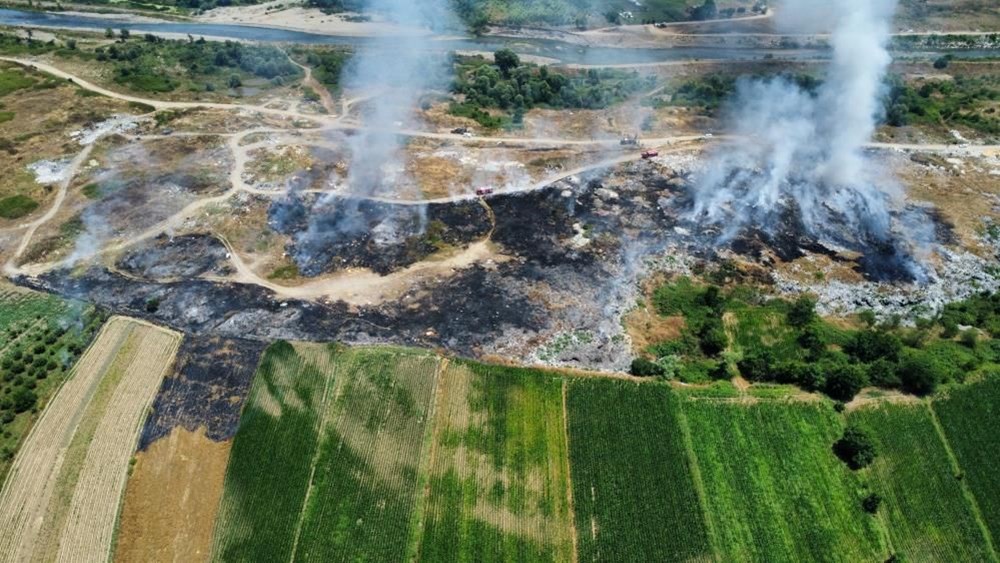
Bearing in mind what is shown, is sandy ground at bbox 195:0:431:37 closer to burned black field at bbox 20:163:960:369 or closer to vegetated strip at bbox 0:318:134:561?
burned black field at bbox 20:163:960:369

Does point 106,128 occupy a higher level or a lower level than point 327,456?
higher

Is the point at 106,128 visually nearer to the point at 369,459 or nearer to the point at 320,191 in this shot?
the point at 320,191

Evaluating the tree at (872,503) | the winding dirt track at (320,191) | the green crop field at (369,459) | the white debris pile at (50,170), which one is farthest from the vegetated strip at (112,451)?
the tree at (872,503)

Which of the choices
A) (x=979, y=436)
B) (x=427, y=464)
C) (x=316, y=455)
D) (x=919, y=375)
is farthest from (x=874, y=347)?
(x=316, y=455)

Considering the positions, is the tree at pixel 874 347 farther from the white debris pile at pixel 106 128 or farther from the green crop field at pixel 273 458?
the white debris pile at pixel 106 128

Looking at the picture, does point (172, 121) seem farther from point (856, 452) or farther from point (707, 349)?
point (856, 452)

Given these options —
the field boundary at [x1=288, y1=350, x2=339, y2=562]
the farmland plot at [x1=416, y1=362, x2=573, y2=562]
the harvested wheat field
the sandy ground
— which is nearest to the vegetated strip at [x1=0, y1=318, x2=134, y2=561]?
the harvested wheat field
